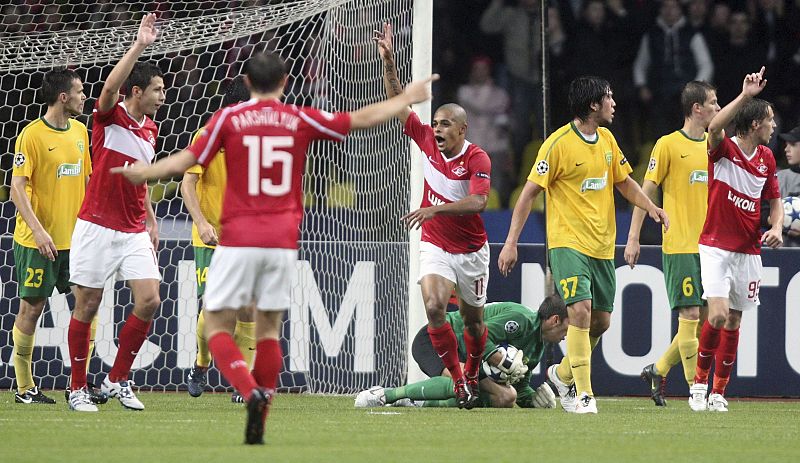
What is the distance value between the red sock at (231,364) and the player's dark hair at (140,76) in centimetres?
255

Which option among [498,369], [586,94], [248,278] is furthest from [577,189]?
[248,278]

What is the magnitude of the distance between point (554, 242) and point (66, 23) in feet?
18.7

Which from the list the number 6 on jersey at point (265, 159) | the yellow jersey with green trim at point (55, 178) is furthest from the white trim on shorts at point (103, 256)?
the number 6 on jersey at point (265, 159)

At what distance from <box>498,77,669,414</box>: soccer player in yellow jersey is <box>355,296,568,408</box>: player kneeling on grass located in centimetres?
47

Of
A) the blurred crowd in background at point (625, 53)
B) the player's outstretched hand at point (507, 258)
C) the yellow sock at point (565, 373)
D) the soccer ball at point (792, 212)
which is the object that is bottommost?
the yellow sock at point (565, 373)

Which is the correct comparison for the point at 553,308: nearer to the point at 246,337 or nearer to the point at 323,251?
the point at 246,337

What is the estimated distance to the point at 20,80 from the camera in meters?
11.4

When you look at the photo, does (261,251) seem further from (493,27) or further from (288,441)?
(493,27)

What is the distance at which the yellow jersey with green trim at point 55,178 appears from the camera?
8.40m

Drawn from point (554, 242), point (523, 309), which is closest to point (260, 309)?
point (554, 242)

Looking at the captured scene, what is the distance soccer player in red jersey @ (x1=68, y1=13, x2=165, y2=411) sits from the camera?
7.71 metres

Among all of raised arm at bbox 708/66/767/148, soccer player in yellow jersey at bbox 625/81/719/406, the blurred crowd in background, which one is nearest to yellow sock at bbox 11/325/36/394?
soccer player in yellow jersey at bbox 625/81/719/406

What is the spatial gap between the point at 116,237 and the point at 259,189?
7.78 feet

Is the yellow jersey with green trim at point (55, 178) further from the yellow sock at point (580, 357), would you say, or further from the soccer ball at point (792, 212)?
the soccer ball at point (792, 212)
